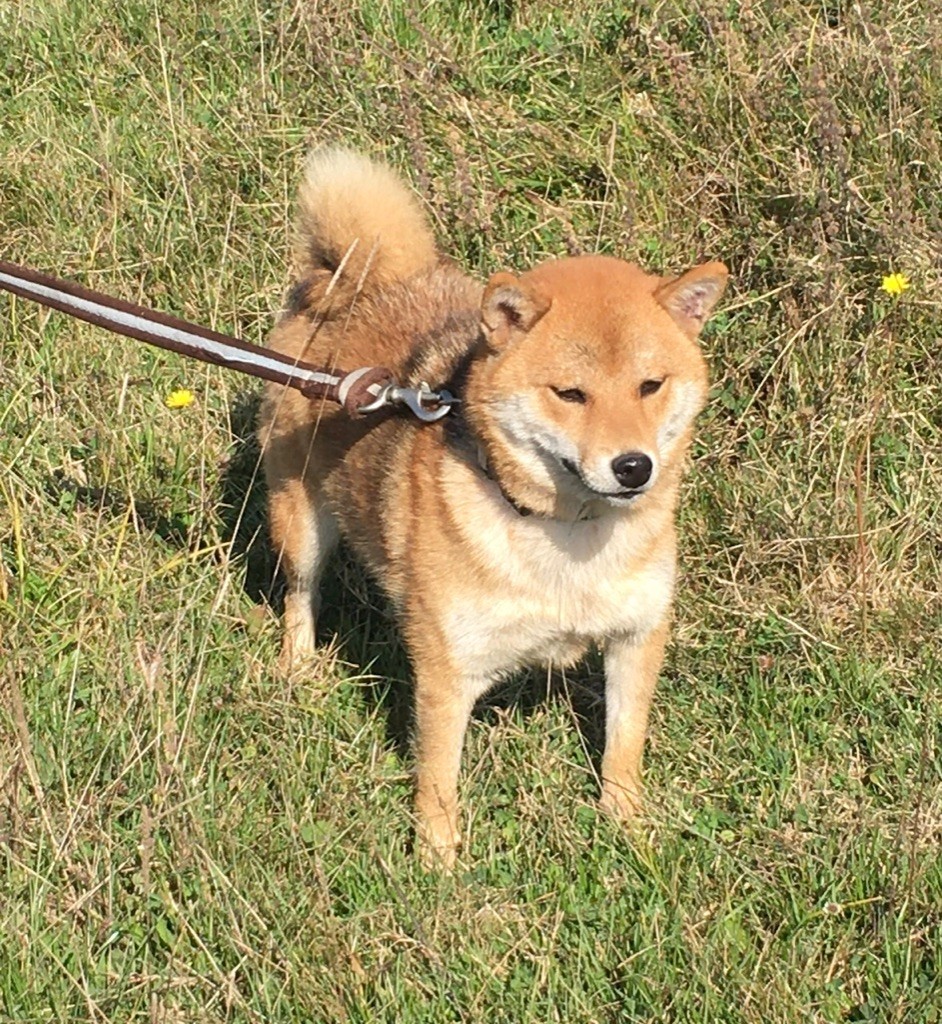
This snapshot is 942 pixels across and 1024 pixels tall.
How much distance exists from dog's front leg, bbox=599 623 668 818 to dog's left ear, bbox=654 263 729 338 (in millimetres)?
764

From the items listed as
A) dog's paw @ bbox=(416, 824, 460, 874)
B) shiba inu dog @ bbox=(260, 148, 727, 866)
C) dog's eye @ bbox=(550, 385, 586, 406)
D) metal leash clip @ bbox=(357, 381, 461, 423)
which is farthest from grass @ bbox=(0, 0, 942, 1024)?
dog's eye @ bbox=(550, 385, 586, 406)

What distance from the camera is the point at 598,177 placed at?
17.8 ft

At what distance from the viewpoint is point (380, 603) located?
4.76 metres

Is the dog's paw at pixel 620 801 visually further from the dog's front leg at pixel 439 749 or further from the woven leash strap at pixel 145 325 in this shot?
the woven leash strap at pixel 145 325

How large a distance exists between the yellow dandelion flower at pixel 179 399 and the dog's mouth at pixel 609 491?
180 cm

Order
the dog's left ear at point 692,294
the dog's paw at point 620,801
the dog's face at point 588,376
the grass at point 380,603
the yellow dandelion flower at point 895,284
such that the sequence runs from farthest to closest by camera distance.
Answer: the yellow dandelion flower at point 895,284
the dog's paw at point 620,801
the dog's left ear at point 692,294
the dog's face at point 588,376
the grass at point 380,603

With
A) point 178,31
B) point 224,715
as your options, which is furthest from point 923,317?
point 178,31

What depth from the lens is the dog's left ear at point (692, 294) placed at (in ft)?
11.4

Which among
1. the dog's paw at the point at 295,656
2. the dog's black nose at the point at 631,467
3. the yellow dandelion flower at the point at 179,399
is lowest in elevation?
the dog's paw at the point at 295,656

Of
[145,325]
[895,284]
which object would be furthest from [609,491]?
[895,284]

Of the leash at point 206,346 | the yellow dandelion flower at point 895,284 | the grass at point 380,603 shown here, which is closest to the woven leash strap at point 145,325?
the leash at point 206,346

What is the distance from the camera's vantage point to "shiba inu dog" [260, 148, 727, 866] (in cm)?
338

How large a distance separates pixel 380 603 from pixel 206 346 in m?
1.38

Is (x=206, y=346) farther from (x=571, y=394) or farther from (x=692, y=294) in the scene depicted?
(x=692, y=294)
